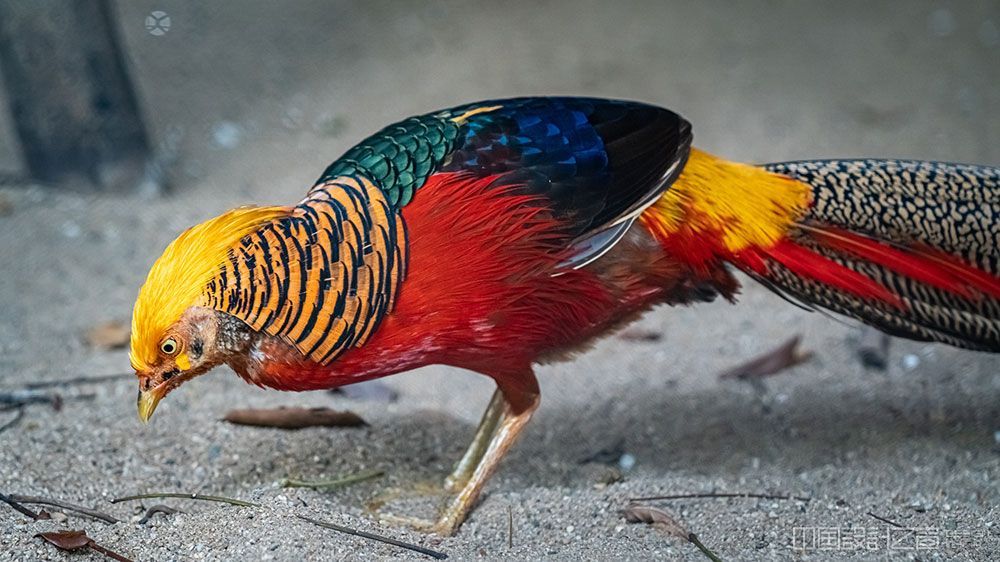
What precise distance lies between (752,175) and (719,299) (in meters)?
1.83

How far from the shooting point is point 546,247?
2.92 m

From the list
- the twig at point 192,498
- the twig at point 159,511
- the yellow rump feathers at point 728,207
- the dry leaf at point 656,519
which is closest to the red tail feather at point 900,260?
the yellow rump feathers at point 728,207

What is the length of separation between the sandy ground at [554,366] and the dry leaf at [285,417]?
0.17 ft

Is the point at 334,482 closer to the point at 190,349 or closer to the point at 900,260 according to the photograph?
the point at 190,349

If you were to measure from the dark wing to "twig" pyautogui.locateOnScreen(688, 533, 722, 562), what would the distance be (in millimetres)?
841

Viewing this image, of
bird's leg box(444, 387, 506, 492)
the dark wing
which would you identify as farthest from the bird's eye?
bird's leg box(444, 387, 506, 492)

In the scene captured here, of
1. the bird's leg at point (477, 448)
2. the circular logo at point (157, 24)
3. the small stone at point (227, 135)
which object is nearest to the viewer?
the bird's leg at point (477, 448)

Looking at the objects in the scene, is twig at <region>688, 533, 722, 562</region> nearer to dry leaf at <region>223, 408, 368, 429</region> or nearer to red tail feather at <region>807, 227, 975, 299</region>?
red tail feather at <region>807, 227, 975, 299</region>

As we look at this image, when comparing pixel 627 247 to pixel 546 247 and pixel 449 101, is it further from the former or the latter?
pixel 449 101

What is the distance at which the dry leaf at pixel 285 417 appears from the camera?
3.54 meters

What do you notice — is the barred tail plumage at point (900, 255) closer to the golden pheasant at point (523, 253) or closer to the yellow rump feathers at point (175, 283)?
the golden pheasant at point (523, 253)

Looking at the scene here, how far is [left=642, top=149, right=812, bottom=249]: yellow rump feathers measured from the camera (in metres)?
3.12

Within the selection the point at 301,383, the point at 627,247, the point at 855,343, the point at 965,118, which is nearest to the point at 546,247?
the point at 627,247

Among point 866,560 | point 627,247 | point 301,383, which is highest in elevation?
point 627,247
